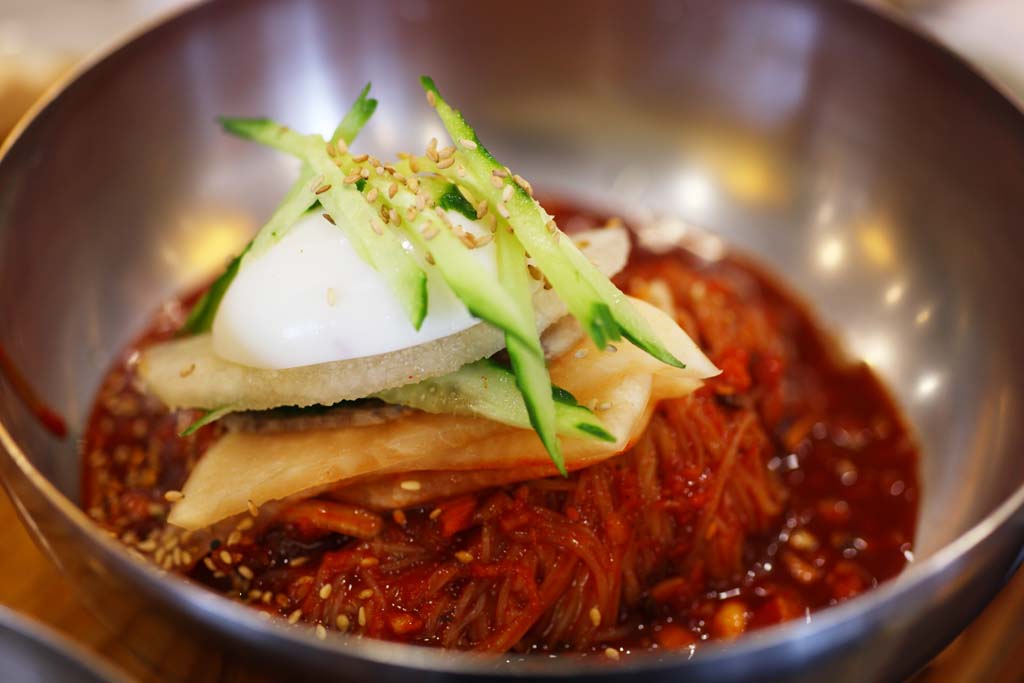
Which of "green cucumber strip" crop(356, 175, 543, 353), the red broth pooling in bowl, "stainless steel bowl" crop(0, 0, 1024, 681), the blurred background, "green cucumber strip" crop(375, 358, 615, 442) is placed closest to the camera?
"green cucumber strip" crop(356, 175, 543, 353)

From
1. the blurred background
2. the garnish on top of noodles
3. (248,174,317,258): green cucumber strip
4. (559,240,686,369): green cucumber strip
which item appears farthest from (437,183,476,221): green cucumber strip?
the blurred background

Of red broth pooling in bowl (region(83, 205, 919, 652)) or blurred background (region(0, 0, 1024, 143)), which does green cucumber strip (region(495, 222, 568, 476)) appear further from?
blurred background (region(0, 0, 1024, 143))

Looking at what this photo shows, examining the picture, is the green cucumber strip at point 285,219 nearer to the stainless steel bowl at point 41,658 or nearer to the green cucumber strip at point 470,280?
the green cucumber strip at point 470,280

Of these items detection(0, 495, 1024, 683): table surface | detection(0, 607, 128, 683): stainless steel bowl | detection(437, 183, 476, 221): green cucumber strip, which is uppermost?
detection(437, 183, 476, 221): green cucumber strip

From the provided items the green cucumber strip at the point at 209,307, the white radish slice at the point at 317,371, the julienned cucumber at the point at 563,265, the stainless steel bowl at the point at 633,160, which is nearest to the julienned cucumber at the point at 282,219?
the green cucumber strip at the point at 209,307

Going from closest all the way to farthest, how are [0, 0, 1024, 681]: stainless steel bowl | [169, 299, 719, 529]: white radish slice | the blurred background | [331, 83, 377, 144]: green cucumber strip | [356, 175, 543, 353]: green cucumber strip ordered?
[356, 175, 543, 353]: green cucumber strip, [169, 299, 719, 529]: white radish slice, [331, 83, 377, 144]: green cucumber strip, [0, 0, 1024, 681]: stainless steel bowl, the blurred background

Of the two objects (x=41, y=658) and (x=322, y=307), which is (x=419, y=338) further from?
(x=41, y=658)
